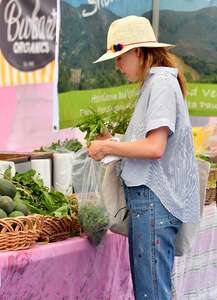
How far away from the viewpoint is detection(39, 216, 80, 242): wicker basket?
9.77 ft

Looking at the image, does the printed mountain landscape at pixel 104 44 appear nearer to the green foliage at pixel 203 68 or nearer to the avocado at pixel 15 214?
the green foliage at pixel 203 68

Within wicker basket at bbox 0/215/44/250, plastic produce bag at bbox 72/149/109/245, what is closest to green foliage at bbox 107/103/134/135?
plastic produce bag at bbox 72/149/109/245

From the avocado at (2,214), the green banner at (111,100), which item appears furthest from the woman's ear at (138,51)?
the avocado at (2,214)

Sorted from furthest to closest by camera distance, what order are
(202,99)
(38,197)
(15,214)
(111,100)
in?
(202,99)
(111,100)
(38,197)
(15,214)

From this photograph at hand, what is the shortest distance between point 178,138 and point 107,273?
2.49 ft

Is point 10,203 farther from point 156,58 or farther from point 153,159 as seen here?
point 156,58

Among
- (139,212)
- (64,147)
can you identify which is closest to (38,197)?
(139,212)

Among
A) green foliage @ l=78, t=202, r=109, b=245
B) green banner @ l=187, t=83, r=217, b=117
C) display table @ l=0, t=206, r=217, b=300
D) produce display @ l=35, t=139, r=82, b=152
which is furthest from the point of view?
green banner @ l=187, t=83, r=217, b=117

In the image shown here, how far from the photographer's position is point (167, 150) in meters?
2.89

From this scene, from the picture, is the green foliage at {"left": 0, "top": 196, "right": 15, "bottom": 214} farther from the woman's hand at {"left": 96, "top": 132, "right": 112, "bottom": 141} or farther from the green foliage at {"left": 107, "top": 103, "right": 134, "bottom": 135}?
the green foliage at {"left": 107, "top": 103, "right": 134, "bottom": 135}

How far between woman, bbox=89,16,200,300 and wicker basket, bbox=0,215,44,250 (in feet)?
1.32

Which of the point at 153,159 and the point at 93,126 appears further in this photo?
the point at 93,126

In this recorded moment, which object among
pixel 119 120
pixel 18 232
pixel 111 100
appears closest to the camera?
pixel 18 232

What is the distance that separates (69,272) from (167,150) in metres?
0.66
